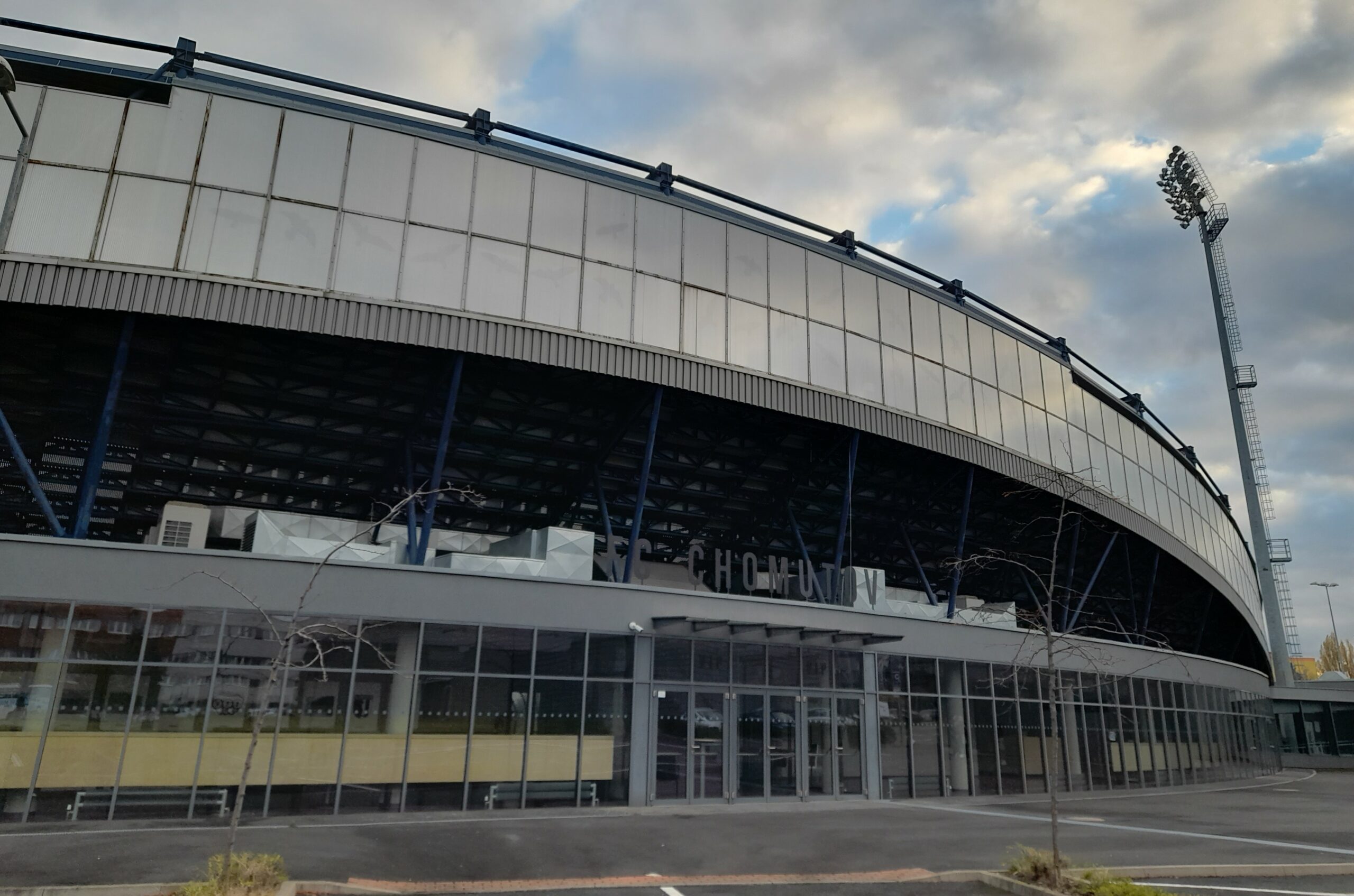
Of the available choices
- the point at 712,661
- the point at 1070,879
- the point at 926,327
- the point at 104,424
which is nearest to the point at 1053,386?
the point at 926,327

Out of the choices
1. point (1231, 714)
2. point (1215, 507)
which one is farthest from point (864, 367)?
point (1215, 507)

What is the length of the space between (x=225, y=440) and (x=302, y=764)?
1296cm

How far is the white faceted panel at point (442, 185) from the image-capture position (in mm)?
23703

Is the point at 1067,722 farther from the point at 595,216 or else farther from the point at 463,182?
the point at 463,182

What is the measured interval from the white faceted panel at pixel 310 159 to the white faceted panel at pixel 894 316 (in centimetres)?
1811

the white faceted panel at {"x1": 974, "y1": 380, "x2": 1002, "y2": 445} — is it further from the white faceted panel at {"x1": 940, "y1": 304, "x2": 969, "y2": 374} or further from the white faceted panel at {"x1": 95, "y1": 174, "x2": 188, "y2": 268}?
the white faceted panel at {"x1": 95, "y1": 174, "x2": 188, "y2": 268}

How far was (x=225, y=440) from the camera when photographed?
28156 millimetres

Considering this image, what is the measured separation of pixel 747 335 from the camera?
27594 millimetres

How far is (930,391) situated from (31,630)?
26.7 metres

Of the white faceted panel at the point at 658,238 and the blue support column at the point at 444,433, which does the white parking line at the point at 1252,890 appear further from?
the white faceted panel at the point at 658,238

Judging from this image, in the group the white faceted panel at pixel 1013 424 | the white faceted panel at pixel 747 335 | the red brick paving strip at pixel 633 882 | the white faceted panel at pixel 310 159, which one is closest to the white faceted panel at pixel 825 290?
the white faceted panel at pixel 747 335

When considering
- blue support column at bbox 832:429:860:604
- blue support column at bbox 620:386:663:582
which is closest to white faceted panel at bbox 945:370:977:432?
blue support column at bbox 832:429:860:604

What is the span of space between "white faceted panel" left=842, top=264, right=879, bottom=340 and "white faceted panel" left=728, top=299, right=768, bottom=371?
385 centimetres

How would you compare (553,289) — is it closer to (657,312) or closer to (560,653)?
(657,312)
